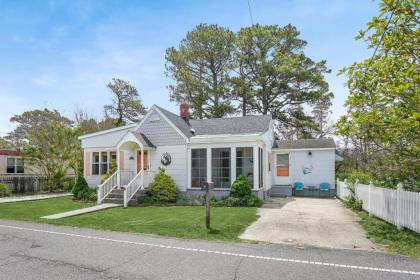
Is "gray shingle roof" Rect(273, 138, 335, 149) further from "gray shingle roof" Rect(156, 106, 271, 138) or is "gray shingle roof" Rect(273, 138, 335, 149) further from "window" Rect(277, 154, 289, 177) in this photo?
"gray shingle roof" Rect(156, 106, 271, 138)

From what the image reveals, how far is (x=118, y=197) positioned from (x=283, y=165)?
1084 cm

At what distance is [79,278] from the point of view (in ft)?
17.1

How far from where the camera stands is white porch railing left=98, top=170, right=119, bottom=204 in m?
16.1

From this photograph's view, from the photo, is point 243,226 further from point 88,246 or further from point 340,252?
point 88,246

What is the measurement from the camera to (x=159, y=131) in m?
18.0

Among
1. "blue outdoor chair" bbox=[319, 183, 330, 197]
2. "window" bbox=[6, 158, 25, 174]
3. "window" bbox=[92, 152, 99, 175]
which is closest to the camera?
"blue outdoor chair" bbox=[319, 183, 330, 197]

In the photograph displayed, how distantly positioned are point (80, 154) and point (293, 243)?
22606mm

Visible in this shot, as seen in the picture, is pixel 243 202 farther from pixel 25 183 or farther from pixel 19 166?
pixel 19 166

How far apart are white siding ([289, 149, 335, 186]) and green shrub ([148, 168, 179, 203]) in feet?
27.8

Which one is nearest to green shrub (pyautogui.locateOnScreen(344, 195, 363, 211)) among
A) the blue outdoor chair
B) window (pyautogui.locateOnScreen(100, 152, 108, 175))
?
the blue outdoor chair

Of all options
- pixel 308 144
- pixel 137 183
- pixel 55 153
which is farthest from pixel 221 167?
pixel 55 153

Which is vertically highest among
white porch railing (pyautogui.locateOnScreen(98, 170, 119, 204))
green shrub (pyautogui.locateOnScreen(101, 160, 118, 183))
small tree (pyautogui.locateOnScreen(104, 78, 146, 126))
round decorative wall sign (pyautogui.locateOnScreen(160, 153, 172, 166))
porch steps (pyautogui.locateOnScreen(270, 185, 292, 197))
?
small tree (pyautogui.locateOnScreen(104, 78, 146, 126))

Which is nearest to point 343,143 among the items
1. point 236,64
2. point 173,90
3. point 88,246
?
point 236,64

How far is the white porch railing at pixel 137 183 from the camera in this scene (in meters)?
15.6
